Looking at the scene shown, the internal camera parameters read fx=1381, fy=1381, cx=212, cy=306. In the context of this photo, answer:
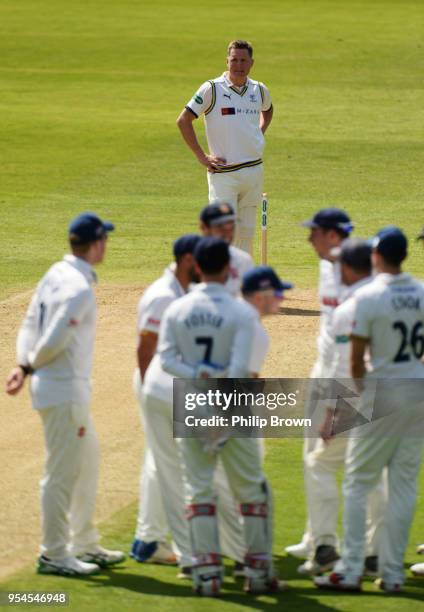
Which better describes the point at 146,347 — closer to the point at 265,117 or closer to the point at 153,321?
the point at 153,321

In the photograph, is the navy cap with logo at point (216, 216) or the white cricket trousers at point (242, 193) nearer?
the navy cap with logo at point (216, 216)

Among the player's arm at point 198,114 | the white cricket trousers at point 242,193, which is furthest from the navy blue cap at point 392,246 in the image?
the player's arm at point 198,114

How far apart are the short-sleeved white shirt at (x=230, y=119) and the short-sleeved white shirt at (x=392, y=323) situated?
7.38m

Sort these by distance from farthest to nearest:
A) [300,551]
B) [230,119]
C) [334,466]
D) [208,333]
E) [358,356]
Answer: [230,119]
[300,551]
[334,466]
[358,356]
[208,333]

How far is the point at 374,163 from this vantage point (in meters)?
25.0

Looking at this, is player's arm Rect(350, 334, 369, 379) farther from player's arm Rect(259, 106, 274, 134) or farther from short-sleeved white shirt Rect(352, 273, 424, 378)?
player's arm Rect(259, 106, 274, 134)

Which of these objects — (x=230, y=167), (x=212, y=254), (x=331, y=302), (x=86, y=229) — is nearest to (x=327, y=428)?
(x=331, y=302)

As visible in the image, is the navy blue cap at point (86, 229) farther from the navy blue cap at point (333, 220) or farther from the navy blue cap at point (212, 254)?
the navy blue cap at point (333, 220)

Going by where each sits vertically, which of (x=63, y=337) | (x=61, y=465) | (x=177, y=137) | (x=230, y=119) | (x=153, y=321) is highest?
(x=177, y=137)

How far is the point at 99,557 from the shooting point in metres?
8.65

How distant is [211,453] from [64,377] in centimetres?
109

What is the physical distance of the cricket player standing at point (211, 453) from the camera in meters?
7.83

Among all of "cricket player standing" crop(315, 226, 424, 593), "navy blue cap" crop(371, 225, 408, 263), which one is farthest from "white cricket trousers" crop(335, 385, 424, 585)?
"navy blue cap" crop(371, 225, 408, 263)

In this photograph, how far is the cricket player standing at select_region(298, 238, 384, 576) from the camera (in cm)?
827
